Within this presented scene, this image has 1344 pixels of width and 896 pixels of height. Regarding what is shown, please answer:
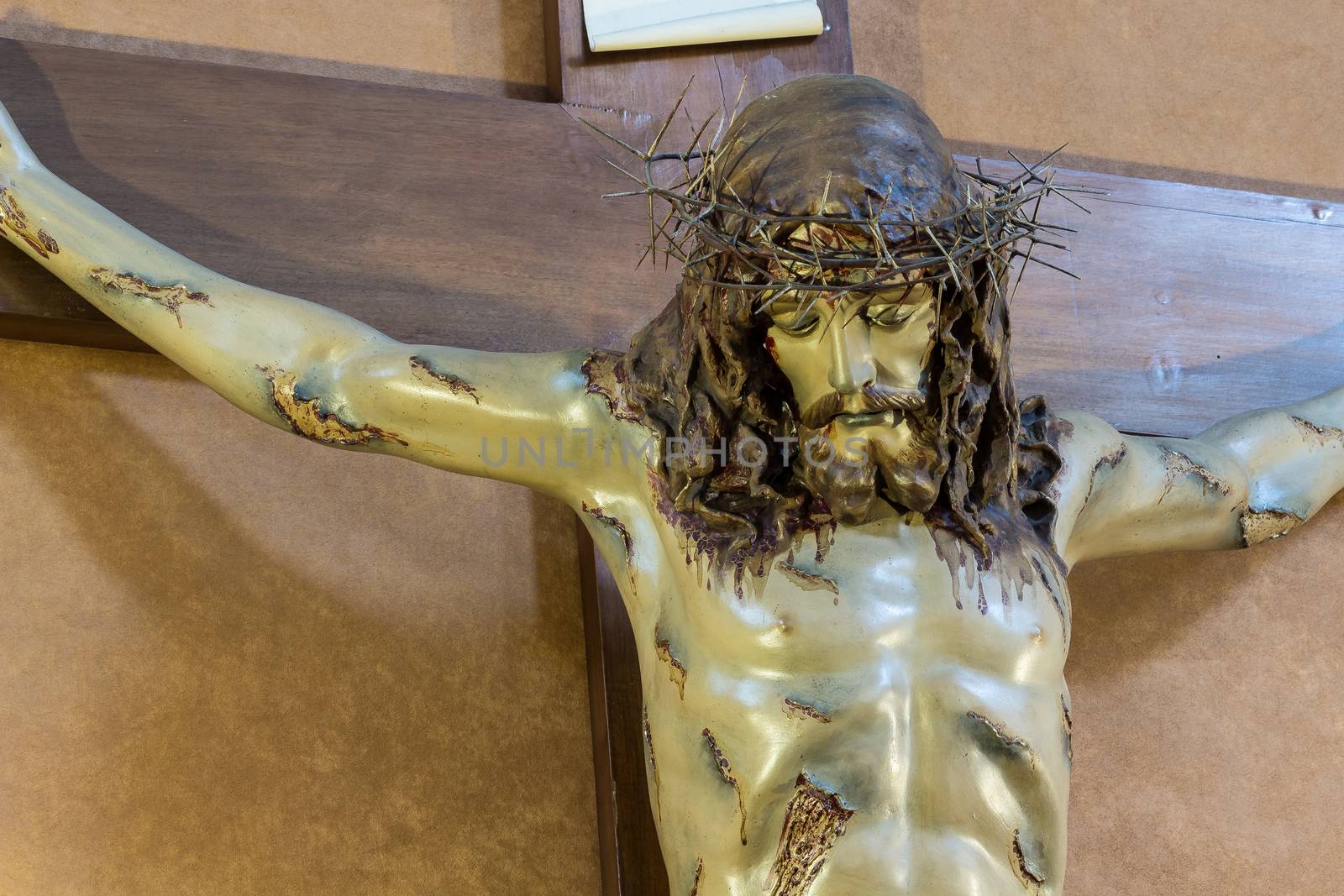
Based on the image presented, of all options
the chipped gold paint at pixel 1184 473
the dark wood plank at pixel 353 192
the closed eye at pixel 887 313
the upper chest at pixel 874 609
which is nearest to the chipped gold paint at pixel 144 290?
the dark wood plank at pixel 353 192

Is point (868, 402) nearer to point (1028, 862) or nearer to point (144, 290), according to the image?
point (1028, 862)

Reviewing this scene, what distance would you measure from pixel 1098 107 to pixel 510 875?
1.24 meters

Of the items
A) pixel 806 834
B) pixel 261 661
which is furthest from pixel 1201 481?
pixel 261 661

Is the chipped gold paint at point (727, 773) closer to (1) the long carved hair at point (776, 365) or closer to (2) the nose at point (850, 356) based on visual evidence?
(1) the long carved hair at point (776, 365)

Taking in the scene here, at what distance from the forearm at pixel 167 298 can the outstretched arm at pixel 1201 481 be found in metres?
0.69

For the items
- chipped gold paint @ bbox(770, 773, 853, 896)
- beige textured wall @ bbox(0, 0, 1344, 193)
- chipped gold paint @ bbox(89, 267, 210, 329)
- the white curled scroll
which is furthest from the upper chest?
beige textured wall @ bbox(0, 0, 1344, 193)

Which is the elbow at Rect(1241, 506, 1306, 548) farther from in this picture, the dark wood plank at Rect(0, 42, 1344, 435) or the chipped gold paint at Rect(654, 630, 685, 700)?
the chipped gold paint at Rect(654, 630, 685, 700)

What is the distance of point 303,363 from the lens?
146cm

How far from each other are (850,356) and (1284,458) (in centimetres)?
70

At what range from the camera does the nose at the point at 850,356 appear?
49.8 inches

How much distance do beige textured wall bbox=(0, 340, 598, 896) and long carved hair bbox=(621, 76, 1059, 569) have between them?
36cm

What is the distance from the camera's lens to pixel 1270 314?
76.7 inches

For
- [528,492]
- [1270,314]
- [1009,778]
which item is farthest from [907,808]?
[1270,314]

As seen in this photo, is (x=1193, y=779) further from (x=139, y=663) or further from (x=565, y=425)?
(x=139, y=663)
